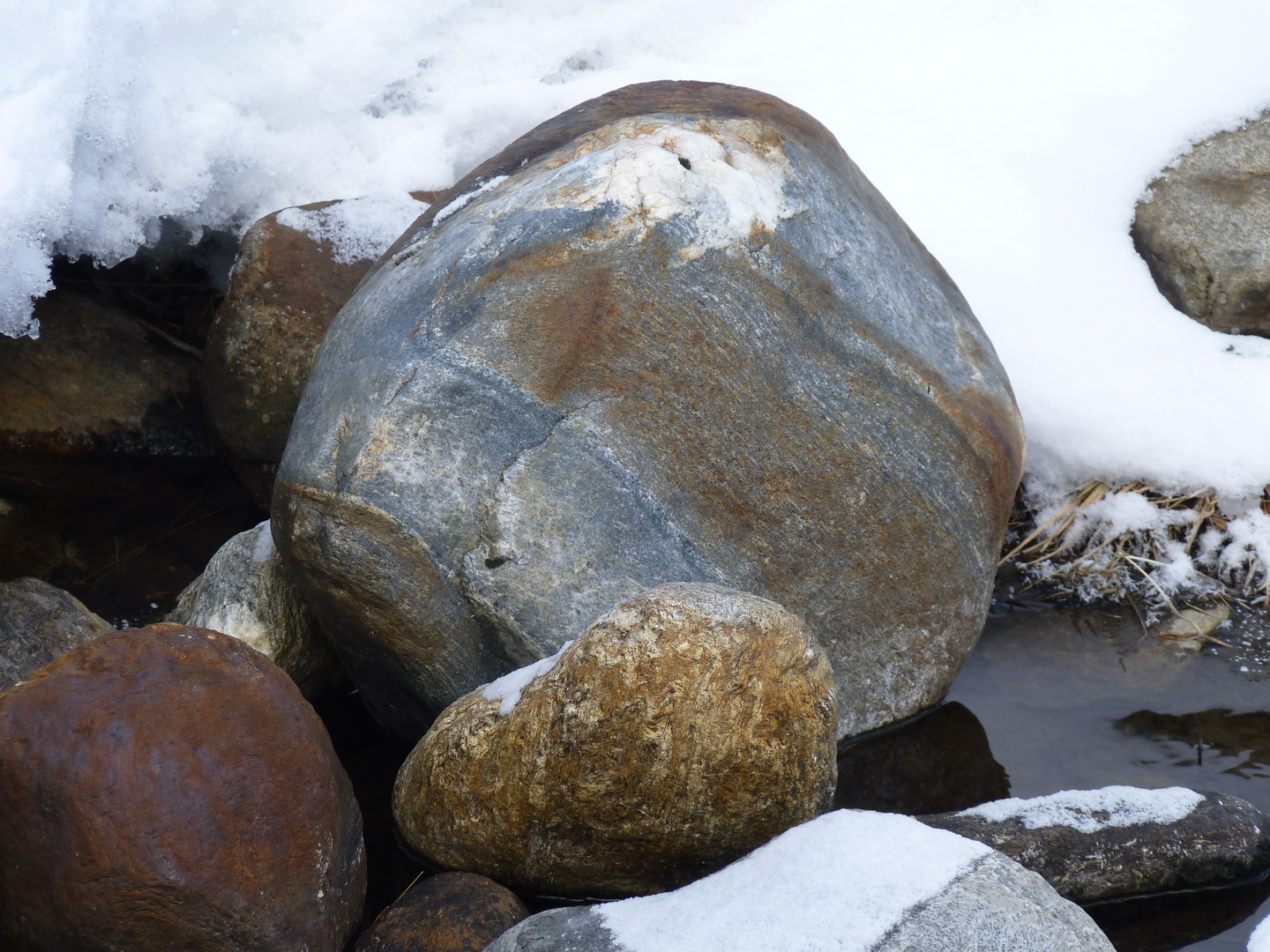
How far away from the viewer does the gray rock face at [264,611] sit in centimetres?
312

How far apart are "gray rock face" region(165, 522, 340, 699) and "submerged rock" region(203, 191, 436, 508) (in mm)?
895

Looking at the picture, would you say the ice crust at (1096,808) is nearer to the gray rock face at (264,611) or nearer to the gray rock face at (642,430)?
the gray rock face at (642,430)

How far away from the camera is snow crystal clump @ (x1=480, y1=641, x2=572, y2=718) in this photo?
7.47 feet

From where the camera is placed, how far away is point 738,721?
2.16 m

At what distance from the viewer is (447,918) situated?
2164mm

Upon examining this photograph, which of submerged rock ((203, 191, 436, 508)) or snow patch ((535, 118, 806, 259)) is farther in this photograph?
submerged rock ((203, 191, 436, 508))

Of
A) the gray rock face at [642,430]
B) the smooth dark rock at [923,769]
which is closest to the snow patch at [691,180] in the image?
the gray rock face at [642,430]

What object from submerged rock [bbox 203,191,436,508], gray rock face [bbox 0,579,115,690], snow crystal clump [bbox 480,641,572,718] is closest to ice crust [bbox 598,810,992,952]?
snow crystal clump [bbox 480,641,572,718]

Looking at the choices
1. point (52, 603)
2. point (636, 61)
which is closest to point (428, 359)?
point (52, 603)

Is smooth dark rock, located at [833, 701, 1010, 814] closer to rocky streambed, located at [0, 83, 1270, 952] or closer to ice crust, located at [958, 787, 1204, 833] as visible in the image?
rocky streambed, located at [0, 83, 1270, 952]

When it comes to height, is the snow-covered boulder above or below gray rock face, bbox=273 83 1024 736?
below

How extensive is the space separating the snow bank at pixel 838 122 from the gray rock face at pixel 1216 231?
90 millimetres

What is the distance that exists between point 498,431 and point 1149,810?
5.80 ft

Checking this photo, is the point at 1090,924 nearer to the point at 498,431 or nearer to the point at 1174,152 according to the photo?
the point at 498,431
